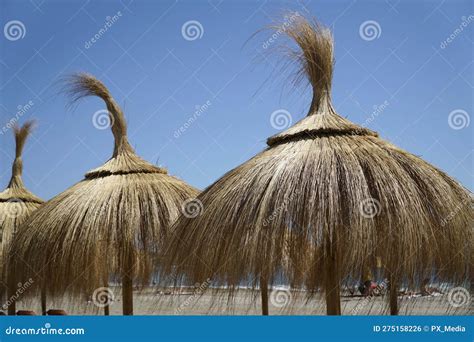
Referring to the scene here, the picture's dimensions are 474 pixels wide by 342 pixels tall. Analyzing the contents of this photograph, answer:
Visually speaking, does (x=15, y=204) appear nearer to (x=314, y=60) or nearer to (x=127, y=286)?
(x=127, y=286)

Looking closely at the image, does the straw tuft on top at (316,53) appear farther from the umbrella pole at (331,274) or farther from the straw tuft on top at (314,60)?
the umbrella pole at (331,274)

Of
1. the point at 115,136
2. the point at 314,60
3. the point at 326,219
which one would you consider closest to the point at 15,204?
the point at 115,136

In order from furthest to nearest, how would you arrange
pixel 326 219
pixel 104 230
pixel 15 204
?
pixel 15 204, pixel 104 230, pixel 326 219

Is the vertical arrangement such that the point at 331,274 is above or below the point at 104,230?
above

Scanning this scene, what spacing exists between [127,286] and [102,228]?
30.2 inches

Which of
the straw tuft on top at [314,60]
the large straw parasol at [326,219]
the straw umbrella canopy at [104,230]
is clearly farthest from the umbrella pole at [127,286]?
the straw tuft on top at [314,60]

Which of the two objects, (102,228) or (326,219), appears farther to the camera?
(102,228)

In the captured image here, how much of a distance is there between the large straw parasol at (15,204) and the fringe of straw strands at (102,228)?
1.72 metres

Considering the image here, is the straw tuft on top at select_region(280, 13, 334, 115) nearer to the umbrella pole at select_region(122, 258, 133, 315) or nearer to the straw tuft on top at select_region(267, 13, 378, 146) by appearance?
the straw tuft on top at select_region(267, 13, 378, 146)

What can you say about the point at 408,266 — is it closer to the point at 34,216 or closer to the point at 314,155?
the point at 314,155

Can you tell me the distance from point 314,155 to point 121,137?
132 inches

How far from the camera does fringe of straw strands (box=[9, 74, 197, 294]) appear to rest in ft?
19.7

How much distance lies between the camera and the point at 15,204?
8.69 m

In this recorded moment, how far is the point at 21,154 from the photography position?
9297mm
